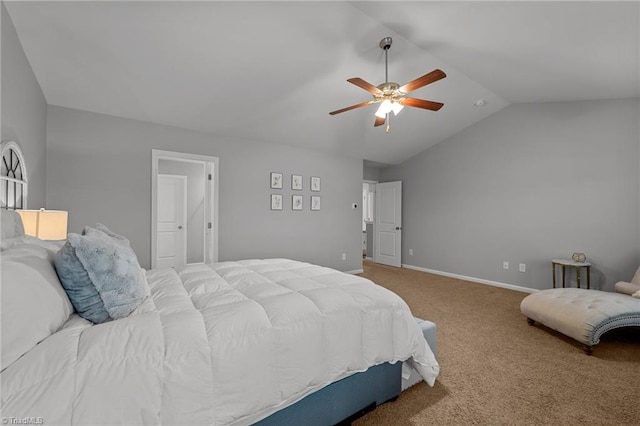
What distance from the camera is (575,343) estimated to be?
2.59m

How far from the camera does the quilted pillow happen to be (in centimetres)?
114

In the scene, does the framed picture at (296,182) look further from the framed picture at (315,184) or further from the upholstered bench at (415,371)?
the upholstered bench at (415,371)

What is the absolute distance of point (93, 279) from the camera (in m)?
1.15

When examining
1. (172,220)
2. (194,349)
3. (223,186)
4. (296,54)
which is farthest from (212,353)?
(172,220)

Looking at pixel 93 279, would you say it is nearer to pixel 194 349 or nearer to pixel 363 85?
pixel 194 349

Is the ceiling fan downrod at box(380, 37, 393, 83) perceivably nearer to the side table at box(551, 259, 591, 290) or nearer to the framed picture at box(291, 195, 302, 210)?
the framed picture at box(291, 195, 302, 210)

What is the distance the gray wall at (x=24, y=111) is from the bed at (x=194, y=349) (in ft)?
3.73

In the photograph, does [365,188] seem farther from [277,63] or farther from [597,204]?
[277,63]

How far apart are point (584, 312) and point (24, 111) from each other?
5072 mm

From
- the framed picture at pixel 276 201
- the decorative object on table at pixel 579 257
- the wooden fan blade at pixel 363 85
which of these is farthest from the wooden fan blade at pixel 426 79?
the decorative object on table at pixel 579 257

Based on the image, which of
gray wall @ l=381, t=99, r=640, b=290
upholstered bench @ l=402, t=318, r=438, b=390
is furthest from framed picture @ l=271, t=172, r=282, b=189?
upholstered bench @ l=402, t=318, r=438, b=390

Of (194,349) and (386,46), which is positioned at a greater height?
(386,46)

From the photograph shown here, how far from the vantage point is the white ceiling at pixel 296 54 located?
222 cm

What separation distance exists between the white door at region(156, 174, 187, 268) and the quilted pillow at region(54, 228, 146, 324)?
509 cm
